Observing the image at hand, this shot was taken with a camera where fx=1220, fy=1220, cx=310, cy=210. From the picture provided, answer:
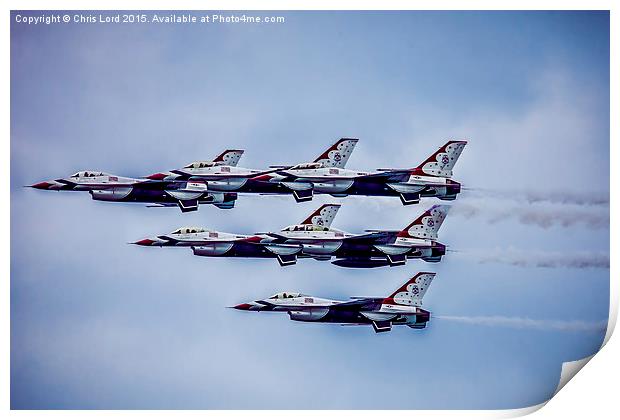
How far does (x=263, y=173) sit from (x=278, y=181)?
112mm

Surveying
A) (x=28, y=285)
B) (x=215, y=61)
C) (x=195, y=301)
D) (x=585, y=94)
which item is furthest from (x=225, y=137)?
(x=585, y=94)

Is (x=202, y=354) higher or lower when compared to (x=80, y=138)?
lower

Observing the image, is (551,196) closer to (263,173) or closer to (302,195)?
(302,195)

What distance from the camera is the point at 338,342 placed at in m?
8.06

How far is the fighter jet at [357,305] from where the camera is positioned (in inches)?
315

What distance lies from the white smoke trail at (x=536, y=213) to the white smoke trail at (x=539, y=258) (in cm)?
19

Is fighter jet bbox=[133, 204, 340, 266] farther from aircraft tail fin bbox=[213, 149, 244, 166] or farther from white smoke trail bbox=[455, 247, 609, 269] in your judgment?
white smoke trail bbox=[455, 247, 609, 269]

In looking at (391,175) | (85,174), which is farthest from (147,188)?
(391,175)

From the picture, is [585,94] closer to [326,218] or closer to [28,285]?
[326,218]

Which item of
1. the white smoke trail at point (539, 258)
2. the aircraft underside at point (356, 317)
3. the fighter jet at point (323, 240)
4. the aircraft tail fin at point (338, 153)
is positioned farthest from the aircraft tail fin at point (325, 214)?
the white smoke trail at point (539, 258)

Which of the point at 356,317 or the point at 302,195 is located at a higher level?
the point at 302,195

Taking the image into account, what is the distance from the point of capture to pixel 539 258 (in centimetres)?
802

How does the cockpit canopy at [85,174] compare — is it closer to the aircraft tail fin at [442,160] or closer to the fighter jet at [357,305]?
the fighter jet at [357,305]

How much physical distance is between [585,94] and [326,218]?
6.13ft
